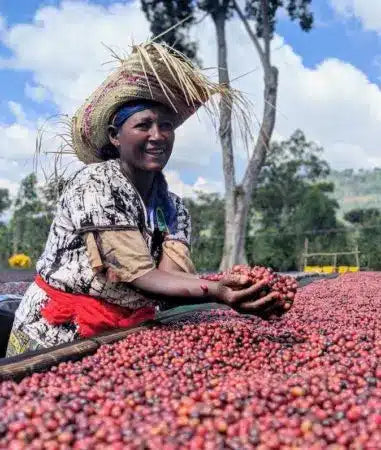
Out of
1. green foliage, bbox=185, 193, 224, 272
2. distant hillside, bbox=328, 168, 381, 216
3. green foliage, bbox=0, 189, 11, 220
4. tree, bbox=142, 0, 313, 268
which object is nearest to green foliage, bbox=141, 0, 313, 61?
tree, bbox=142, 0, 313, 268

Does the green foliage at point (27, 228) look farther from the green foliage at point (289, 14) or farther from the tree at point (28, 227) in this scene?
the green foliage at point (289, 14)

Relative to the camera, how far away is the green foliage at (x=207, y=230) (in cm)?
2119

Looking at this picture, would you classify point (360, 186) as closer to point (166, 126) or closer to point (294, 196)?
point (294, 196)

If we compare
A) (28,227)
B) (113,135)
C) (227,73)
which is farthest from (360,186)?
(113,135)

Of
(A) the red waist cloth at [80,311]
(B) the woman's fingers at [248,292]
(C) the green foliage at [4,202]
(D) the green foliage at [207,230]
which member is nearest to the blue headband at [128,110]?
(A) the red waist cloth at [80,311]

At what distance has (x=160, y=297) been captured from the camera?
219cm

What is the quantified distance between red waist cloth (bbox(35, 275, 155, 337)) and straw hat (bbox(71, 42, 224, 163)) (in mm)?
747

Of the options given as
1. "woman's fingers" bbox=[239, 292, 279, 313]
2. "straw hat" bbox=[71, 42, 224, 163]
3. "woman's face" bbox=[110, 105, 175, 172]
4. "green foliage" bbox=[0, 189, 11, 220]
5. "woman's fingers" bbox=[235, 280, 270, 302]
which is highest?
"green foliage" bbox=[0, 189, 11, 220]

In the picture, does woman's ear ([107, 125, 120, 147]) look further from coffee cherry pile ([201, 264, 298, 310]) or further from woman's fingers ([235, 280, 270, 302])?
woman's fingers ([235, 280, 270, 302])

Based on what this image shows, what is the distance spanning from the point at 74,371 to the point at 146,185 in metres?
0.92

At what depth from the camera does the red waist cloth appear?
2314mm

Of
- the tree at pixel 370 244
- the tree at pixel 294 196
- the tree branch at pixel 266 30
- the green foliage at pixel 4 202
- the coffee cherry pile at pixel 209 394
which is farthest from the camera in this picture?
the green foliage at pixel 4 202

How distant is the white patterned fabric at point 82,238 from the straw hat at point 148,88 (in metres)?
0.24

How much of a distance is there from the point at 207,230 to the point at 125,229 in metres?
29.0
